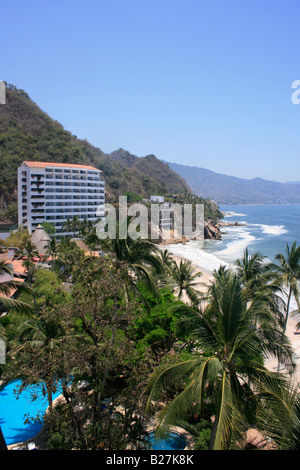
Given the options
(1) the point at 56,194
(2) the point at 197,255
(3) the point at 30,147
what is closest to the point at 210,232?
(2) the point at 197,255

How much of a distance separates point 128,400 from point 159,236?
233 ft

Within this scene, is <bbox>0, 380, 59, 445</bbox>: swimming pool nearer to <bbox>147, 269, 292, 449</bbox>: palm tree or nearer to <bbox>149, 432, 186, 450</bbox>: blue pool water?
<bbox>149, 432, 186, 450</bbox>: blue pool water

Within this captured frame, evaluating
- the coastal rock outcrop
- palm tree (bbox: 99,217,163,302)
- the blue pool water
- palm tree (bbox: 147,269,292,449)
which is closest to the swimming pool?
the blue pool water

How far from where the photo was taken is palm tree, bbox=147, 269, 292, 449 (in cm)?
609

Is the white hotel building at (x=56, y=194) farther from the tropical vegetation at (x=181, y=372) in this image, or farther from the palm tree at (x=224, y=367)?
the palm tree at (x=224, y=367)

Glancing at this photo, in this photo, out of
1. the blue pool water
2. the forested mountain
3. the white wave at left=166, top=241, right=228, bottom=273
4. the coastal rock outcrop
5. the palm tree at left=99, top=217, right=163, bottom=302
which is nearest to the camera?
the blue pool water

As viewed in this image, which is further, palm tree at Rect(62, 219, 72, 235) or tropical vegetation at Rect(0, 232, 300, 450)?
palm tree at Rect(62, 219, 72, 235)

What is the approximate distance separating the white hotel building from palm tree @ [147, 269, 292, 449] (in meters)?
53.8

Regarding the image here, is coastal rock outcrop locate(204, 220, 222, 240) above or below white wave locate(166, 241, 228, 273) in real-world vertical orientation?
above

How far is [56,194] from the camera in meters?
62.7

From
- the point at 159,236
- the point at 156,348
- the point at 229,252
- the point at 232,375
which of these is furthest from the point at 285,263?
the point at 159,236

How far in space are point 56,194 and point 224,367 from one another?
196 feet

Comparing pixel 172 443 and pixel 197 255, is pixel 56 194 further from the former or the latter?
pixel 172 443

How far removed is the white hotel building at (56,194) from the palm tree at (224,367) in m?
53.8
